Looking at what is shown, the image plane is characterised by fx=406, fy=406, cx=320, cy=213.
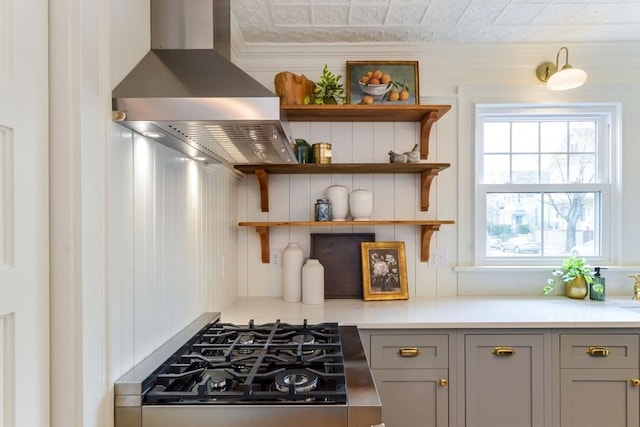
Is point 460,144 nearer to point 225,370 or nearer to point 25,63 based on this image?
point 225,370

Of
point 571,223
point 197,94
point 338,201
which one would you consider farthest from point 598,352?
point 197,94

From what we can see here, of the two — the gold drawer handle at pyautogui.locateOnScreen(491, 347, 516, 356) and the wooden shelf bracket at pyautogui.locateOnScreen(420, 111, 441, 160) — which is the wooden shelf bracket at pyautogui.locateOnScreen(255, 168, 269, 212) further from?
the gold drawer handle at pyautogui.locateOnScreen(491, 347, 516, 356)

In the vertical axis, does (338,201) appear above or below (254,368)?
above

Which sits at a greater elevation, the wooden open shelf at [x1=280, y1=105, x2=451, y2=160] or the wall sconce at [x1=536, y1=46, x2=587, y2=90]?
the wall sconce at [x1=536, y1=46, x2=587, y2=90]

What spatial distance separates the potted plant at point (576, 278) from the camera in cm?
232

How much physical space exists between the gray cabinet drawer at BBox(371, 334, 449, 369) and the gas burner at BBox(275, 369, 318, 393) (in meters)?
0.68

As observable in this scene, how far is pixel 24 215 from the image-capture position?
0.84 m

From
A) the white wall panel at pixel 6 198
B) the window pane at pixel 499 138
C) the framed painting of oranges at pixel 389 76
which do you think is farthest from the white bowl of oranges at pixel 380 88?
the white wall panel at pixel 6 198

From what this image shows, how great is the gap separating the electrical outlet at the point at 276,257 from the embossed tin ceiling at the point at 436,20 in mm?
1233

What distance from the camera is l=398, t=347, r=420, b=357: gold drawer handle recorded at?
71.8 inches

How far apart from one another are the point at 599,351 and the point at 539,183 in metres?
1.07

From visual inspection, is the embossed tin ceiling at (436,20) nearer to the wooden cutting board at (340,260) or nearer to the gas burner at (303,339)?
the wooden cutting board at (340,260)

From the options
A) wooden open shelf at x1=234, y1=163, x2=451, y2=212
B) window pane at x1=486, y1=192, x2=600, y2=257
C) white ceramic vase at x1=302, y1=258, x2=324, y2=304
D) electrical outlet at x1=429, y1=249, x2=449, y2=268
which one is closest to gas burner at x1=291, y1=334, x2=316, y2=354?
white ceramic vase at x1=302, y1=258, x2=324, y2=304

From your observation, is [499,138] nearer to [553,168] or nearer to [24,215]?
[553,168]
